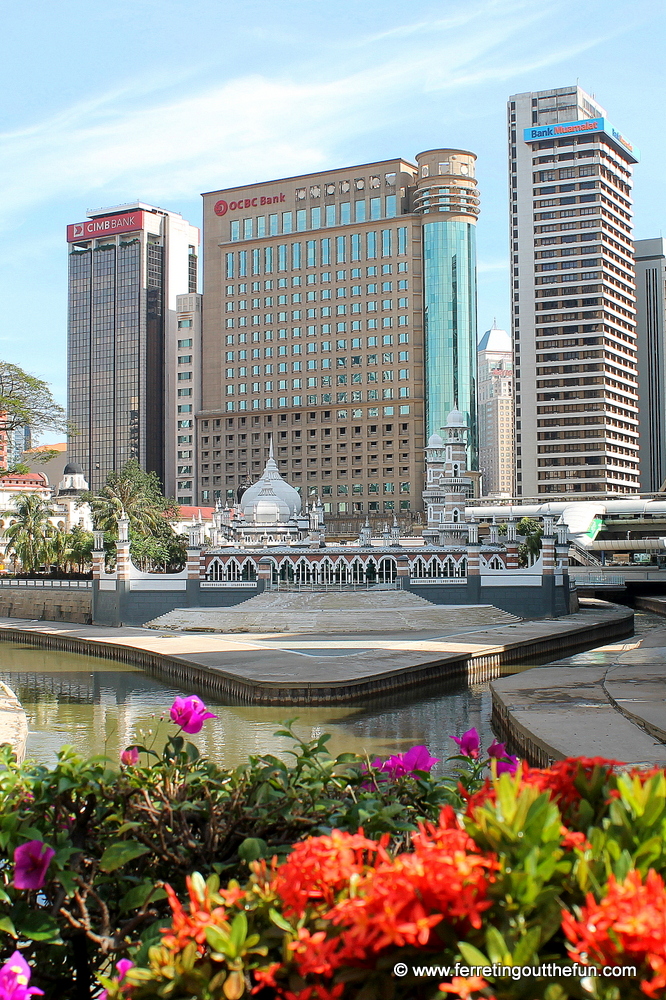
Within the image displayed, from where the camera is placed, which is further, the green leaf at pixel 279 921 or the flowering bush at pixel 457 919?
the green leaf at pixel 279 921

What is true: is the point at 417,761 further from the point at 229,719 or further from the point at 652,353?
the point at 652,353

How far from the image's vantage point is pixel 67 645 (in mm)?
36375

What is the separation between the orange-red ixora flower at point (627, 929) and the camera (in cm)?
280

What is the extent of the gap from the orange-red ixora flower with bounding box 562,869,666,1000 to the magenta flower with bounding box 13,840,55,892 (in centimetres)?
236

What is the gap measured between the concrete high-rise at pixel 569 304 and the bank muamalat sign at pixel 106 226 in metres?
65.6

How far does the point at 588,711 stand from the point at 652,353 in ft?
493

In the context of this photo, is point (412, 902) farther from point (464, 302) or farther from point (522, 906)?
point (464, 302)

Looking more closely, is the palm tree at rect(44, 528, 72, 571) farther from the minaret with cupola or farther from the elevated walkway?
the minaret with cupola

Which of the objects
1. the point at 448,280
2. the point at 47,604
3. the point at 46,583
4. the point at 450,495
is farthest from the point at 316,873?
the point at 448,280

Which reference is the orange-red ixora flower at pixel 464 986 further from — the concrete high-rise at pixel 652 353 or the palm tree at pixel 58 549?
the concrete high-rise at pixel 652 353

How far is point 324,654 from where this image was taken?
92.8 ft

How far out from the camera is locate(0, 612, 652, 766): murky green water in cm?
1792

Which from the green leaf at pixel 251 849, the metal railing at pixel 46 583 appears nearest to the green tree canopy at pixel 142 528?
the metal railing at pixel 46 583

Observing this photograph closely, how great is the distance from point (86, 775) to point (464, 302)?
114m
